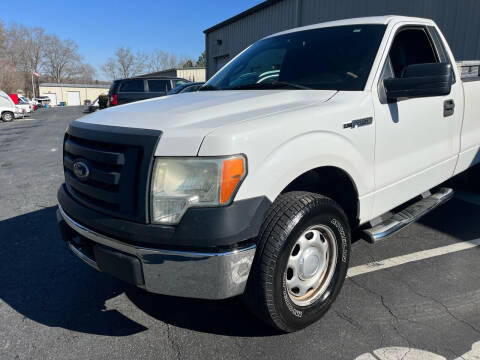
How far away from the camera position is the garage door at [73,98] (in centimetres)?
8525

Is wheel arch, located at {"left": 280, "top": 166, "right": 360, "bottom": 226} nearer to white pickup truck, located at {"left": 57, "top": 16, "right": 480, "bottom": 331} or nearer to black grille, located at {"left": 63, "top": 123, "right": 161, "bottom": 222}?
white pickup truck, located at {"left": 57, "top": 16, "right": 480, "bottom": 331}

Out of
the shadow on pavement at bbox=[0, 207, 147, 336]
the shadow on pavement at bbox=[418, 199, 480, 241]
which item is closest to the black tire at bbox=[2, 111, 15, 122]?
the shadow on pavement at bbox=[0, 207, 147, 336]

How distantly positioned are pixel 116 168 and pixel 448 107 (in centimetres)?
294

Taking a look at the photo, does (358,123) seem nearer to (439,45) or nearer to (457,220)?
(439,45)

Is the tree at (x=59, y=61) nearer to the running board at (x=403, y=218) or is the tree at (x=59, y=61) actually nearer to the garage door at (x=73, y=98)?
the garage door at (x=73, y=98)

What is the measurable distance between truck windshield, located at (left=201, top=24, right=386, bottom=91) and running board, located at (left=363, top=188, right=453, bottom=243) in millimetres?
1075

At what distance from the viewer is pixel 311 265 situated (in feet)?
7.60

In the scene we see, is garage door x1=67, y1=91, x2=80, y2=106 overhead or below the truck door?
overhead

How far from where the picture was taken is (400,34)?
315 cm

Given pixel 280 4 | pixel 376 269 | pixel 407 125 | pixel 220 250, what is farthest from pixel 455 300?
pixel 280 4

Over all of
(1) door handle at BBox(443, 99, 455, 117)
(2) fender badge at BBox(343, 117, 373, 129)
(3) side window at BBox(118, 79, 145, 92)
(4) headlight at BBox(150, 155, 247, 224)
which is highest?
(3) side window at BBox(118, 79, 145, 92)

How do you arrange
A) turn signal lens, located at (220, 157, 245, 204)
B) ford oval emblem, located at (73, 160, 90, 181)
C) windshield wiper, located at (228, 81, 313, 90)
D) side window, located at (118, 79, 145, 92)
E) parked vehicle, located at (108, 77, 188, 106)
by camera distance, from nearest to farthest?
turn signal lens, located at (220, 157, 245, 204) < ford oval emblem, located at (73, 160, 90, 181) < windshield wiper, located at (228, 81, 313, 90) < parked vehicle, located at (108, 77, 188, 106) < side window, located at (118, 79, 145, 92)

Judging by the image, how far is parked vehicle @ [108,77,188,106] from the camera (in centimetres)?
1535

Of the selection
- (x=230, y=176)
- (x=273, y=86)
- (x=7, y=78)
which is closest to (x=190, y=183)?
(x=230, y=176)
